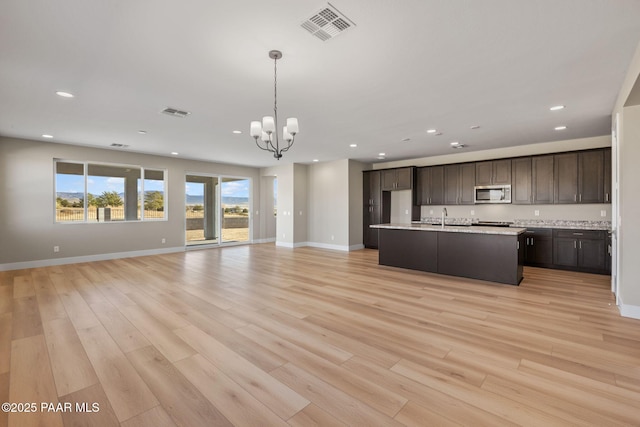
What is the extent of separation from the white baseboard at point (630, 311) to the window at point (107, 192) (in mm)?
9228

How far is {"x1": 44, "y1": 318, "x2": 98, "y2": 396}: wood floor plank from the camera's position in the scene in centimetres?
204

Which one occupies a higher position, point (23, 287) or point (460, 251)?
point (460, 251)

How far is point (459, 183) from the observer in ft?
23.4

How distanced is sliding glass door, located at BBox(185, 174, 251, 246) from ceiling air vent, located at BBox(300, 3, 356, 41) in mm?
7383

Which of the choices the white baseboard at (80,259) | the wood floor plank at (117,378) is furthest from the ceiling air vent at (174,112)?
the white baseboard at (80,259)

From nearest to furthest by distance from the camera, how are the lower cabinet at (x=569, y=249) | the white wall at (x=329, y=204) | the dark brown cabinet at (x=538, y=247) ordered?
the lower cabinet at (x=569, y=249) → the dark brown cabinet at (x=538, y=247) → the white wall at (x=329, y=204)

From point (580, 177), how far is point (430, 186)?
2980mm

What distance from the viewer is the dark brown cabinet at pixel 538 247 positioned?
5805 mm

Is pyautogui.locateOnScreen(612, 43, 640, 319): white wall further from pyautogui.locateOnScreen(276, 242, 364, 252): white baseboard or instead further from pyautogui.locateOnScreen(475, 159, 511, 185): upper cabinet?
pyautogui.locateOnScreen(276, 242, 364, 252): white baseboard

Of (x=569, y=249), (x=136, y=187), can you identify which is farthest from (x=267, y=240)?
(x=569, y=249)

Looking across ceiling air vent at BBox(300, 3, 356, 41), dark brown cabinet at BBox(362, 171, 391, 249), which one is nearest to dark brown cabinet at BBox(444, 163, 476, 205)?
dark brown cabinet at BBox(362, 171, 391, 249)

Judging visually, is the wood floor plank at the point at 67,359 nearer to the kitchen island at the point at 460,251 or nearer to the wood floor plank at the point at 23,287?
the wood floor plank at the point at 23,287

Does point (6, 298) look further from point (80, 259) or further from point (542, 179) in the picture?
point (542, 179)

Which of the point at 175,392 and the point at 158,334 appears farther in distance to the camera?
the point at 158,334
